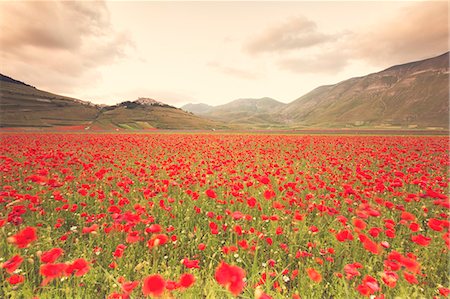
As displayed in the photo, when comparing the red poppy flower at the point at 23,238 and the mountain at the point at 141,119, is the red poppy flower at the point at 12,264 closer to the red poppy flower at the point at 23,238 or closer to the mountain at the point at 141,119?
the red poppy flower at the point at 23,238

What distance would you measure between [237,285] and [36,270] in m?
3.01

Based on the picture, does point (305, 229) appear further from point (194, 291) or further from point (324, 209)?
point (194, 291)

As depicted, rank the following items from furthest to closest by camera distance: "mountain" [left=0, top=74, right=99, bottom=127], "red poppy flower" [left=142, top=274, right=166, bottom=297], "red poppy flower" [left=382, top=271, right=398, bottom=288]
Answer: "mountain" [left=0, top=74, right=99, bottom=127] < "red poppy flower" [left=382, top=271, right=398, bottom=288] < "red poppy flower" [left=142, top=274, right=166, bottom=297]

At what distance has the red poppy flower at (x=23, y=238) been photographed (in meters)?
2.13

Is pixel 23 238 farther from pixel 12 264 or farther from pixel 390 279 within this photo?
pixel 390 279

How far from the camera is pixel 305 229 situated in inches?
159

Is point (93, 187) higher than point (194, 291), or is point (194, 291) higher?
point (93, 187)

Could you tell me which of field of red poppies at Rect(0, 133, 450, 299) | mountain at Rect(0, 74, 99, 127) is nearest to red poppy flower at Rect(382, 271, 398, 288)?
field of red poppies at Rect(0, 133, 450, 299)

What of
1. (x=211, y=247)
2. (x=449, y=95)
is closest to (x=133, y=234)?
(x=211, y=247)

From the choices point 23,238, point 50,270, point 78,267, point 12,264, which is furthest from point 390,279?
point 23,238

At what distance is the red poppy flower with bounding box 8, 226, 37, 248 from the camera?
2133mm

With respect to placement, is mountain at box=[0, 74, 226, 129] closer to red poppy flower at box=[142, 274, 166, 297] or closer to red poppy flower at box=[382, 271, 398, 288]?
red poppy flower at box=[142, 274, 166, 297]

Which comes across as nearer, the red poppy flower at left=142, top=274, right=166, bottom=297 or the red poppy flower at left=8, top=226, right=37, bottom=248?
the red poppy flower at left=142, top=274, right=166, bottom=297

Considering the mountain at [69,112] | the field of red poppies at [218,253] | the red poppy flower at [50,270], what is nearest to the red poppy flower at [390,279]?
the field of red poppies at [218,253]
